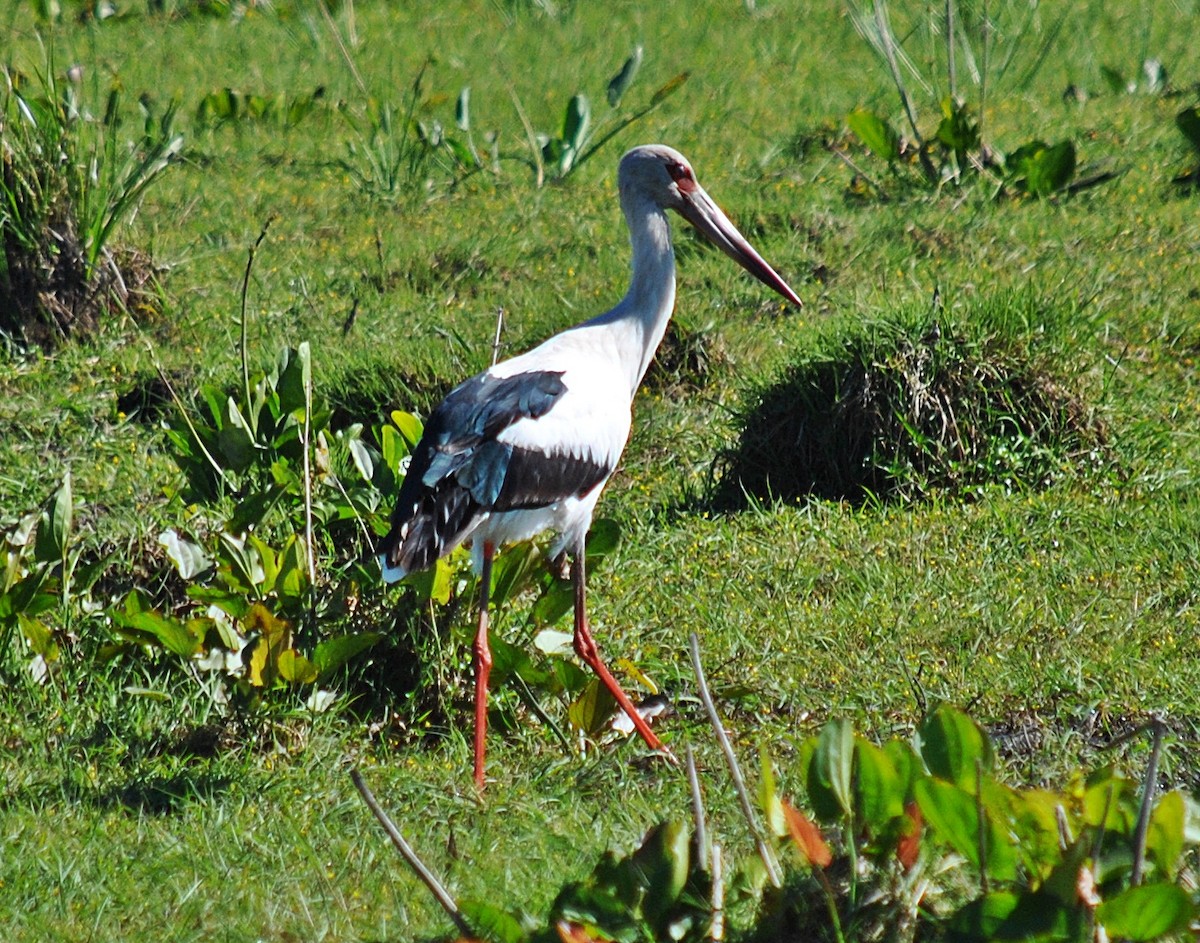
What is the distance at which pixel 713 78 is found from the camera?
10039 mm

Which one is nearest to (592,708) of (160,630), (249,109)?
(160,630)

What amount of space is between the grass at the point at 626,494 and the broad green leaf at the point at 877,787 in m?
0.41

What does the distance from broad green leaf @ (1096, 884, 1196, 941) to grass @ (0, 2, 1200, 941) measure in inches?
30.1

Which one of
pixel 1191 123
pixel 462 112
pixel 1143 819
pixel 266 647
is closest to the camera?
pixel 1143 819

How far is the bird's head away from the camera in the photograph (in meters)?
5.12

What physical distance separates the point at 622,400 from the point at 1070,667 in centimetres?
149

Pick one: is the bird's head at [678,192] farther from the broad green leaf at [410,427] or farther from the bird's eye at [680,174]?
the broad green leaf at [410,427]

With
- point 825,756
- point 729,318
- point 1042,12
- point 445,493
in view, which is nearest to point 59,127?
point 729,318

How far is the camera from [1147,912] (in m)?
2.30

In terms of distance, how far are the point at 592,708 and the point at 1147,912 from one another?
201cm

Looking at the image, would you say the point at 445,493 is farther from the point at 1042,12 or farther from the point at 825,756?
the point at 1042,12

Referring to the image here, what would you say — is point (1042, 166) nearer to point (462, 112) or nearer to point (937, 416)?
point (937, 416)

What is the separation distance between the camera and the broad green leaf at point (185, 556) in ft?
14.3

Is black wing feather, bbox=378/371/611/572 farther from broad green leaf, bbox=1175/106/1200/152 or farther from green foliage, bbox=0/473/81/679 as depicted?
broad green leaf, bbox=1175/106/1200/152
